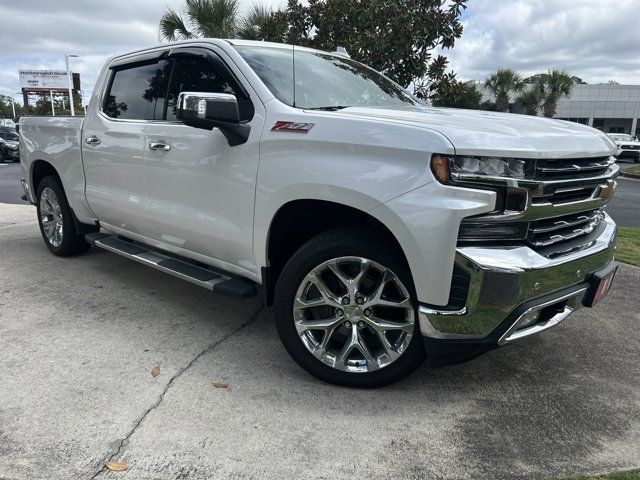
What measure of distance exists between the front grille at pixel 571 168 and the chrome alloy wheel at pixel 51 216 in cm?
482

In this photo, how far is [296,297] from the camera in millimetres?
3049

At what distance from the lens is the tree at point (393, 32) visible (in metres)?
7.02

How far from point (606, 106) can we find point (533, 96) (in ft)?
79.2

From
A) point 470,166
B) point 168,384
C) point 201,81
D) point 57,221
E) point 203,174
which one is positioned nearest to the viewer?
point 470,166

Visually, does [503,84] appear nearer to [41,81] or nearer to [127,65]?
[127,65]

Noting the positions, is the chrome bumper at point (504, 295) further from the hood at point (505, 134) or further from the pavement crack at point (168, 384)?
the pavement crack at point (168, 384)

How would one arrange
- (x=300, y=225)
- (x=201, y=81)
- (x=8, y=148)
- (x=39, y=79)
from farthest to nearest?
(x=39, y=79), (x=8, y=148), (x=201, y=81), (x=300, y=225)

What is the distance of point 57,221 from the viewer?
569cm

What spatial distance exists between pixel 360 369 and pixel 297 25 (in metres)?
6.25

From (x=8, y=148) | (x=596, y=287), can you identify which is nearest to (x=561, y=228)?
(x=596, y=287)

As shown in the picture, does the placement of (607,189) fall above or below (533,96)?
below

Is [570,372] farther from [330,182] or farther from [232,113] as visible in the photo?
[232,113]

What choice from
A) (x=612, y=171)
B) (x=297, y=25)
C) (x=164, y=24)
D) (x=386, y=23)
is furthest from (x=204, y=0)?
(x=612, y=171)

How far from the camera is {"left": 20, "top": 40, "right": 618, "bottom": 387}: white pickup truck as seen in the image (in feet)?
8.05
